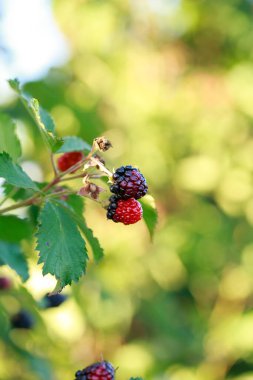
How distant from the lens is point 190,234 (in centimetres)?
379

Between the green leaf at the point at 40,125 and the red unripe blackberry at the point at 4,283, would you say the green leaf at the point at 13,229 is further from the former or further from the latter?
the red unripe blackberry at the point at 4,283

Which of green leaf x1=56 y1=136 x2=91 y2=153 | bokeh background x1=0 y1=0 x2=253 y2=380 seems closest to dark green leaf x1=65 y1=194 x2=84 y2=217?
green leaf x1=56 y1=136 x2=91 y2=153

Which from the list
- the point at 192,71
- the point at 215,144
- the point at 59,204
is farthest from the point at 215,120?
the point at 59,204

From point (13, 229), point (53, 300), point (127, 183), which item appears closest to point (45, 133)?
point (127, 183)

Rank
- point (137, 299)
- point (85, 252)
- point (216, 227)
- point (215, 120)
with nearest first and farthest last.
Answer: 1. point (85, 252)
2. point (137, 299)
3. point (216, 227)
4. point (215, 120)

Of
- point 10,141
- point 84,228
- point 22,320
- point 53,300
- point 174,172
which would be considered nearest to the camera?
point 84,228

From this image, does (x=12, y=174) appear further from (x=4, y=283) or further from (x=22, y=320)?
(x=22, y=320)

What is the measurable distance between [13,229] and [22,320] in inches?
18.7

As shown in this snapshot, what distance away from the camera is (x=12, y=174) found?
0.93 m

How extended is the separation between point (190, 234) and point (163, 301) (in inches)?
15.9

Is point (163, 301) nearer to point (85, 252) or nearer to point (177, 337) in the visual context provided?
point (177, 337)

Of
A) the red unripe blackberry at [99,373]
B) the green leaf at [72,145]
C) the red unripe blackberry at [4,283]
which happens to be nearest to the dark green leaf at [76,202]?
the green leaf at [72,145]

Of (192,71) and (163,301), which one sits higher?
(192,71)

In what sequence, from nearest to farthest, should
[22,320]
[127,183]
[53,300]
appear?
1. [127,183]
2. [53,300]
3. [22,320]
